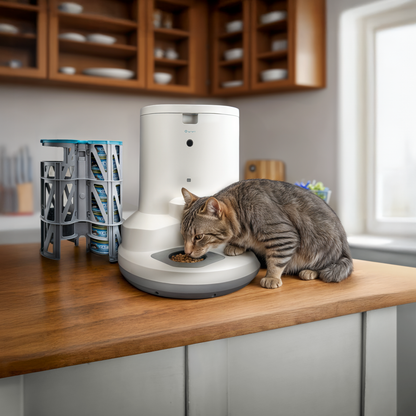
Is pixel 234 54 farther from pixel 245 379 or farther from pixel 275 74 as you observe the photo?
Answer: pixel 245 379

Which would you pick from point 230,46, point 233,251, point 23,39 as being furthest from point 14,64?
point 233,251

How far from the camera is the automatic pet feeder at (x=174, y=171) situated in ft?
2.87

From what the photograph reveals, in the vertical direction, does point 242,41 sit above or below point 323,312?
above

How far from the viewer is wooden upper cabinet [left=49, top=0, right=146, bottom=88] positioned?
7.57 ft

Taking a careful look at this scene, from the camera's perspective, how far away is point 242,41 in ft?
9.12

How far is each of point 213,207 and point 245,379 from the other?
0.34 m

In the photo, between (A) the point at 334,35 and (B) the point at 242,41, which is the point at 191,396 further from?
(B) the point at 242,41

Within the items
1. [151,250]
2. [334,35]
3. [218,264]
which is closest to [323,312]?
[218,264]

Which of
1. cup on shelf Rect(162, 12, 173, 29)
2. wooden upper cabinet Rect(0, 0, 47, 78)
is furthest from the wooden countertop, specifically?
cup on shelf Rect(162, 12, 173, 29)

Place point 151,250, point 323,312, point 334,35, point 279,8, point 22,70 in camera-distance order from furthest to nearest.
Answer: point 279,8 → point 334,35 → point 22,70 → point 151,250 → point 323,312

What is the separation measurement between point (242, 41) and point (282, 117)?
0.61 m

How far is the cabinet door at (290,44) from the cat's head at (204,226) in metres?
1.77

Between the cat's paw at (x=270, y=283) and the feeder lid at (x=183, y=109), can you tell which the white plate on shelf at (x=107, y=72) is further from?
the cat's paw at (x=270, y=283)

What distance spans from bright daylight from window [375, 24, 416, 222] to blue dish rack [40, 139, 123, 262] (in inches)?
71.5
